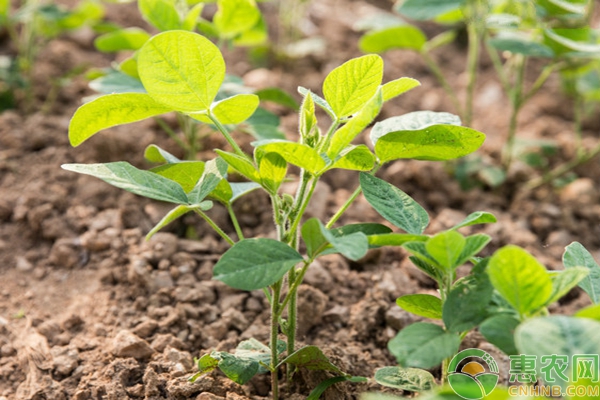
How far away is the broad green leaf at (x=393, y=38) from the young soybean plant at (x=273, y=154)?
1.09 meters

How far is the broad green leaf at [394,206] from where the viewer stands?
112 cm

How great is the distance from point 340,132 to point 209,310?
0.73 meters

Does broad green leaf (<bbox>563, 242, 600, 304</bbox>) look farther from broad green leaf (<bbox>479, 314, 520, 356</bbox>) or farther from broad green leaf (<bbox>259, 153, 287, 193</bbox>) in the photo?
broad green leaf (<bbox>259, 153, 287, 193</bbox>)

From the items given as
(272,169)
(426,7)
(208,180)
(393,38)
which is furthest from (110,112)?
(393,38)

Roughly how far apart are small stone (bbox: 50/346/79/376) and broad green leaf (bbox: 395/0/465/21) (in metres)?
1.44

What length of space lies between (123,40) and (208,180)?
38.4 inches

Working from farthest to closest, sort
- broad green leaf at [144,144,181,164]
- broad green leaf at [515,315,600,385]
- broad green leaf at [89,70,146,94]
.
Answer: broad green leaf at [89,70,146,94] → broad green leaf at [144,144,181,164] → broad green leaf at [515,315,600,385]

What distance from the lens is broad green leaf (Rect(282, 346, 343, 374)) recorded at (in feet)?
3.87

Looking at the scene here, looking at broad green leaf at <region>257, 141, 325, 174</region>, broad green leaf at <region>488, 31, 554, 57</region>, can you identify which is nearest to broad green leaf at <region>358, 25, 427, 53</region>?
broad green leaf at <region>488, 31, 554, 57</region>

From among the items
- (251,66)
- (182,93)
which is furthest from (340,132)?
(251,66)

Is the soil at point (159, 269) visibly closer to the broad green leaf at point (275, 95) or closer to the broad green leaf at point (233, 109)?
the broad green leaf at point (275, 95)

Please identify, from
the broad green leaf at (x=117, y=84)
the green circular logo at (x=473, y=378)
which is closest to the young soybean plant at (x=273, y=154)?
the green circular logo at (x=473, y=378)

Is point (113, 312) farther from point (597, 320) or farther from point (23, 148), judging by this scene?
point (597, 320)

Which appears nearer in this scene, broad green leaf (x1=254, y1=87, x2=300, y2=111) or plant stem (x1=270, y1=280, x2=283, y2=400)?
plant stem (x1=270, y1=280, x2=283, y2=400)
